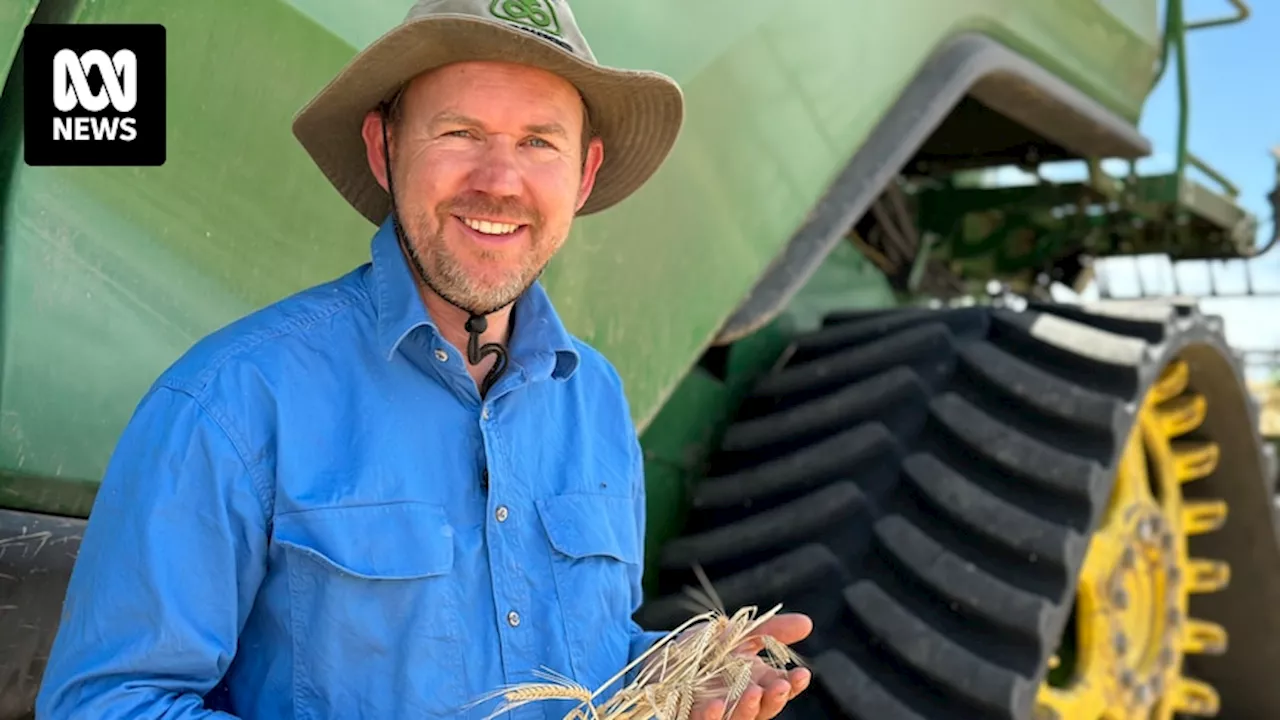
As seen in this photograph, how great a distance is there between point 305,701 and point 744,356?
1982 mm

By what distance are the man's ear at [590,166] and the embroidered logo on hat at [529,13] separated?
0.19 metres

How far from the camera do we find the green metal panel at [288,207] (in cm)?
151

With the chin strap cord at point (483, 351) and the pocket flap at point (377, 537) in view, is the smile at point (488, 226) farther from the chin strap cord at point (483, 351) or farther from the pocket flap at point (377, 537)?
the pocket flap at point (377, 537)

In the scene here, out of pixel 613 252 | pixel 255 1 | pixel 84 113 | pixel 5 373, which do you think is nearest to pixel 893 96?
pixel 613 252

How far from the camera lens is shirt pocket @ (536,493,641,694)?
4.81 ft

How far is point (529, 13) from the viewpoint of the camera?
1.49 metres

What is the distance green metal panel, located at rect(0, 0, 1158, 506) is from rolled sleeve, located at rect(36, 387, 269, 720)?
32 cm

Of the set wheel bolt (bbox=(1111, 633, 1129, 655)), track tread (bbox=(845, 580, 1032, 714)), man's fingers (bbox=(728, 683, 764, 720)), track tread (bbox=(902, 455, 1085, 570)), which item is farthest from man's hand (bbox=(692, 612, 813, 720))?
wheel bolt (bbox=(1111, 633, 1129, 655))

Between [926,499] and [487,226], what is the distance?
1.48 m

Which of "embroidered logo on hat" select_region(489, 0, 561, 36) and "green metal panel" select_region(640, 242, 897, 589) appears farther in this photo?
"green metal panel" select_region(640, 242, 897, 589)

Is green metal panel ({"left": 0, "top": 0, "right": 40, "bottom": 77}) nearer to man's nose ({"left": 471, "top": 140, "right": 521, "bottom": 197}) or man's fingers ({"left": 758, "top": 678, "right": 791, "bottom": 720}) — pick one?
man's nose ({"left": 471, "top": 140, "right": 521, "bottom": 197})

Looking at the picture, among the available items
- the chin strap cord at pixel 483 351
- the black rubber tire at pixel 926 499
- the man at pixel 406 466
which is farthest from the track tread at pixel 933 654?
the chin strap cord at pixel 483 351

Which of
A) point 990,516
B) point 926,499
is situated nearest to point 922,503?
point 926,499

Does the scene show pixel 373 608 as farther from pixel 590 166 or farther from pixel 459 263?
pixel 590 166
